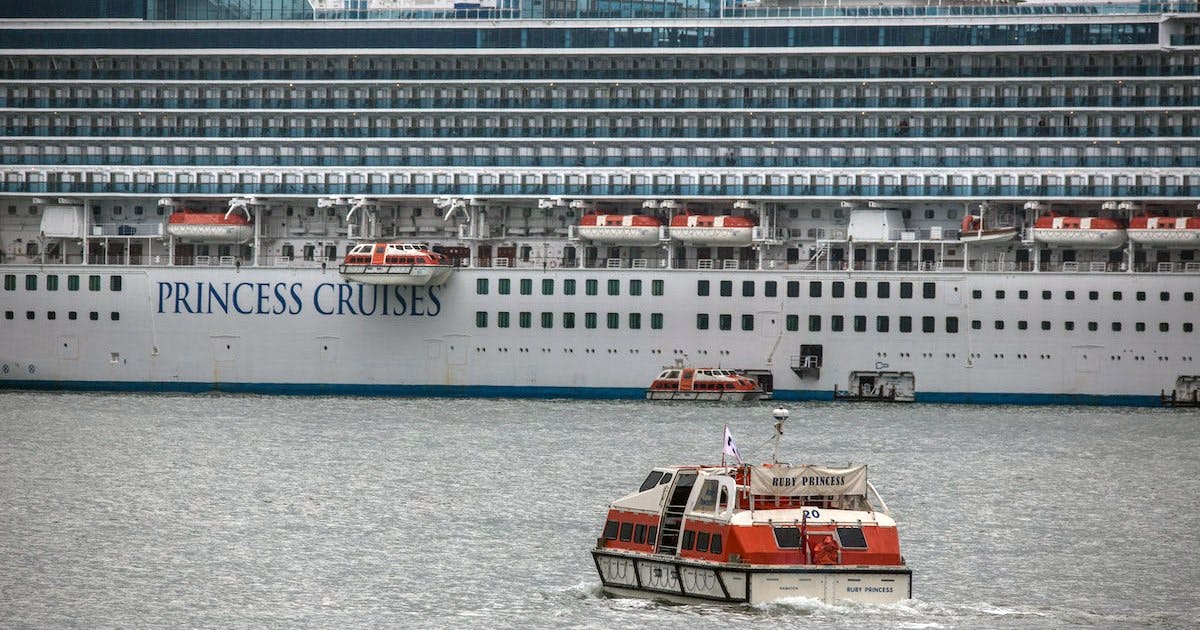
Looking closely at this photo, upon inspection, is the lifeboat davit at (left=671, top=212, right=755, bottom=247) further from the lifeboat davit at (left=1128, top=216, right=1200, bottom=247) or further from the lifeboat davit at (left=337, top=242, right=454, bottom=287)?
the lifeboat davit at (left=1128, top=216, right=1200, bottom=247)

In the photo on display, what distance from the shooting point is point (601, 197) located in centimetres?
7956

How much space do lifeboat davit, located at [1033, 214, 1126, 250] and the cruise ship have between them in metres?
0.12

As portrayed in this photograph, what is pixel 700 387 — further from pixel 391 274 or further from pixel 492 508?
pixel 492 508

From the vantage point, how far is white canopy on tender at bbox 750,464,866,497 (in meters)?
34.7

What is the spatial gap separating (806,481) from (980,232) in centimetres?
4291

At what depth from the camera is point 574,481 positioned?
175ft

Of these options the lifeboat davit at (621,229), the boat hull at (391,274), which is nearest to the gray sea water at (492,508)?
the boat hull at (391,274)

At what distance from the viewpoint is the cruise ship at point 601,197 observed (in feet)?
250

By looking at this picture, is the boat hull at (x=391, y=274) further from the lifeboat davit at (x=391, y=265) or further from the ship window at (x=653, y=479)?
the ship window at (x=653, y=479)

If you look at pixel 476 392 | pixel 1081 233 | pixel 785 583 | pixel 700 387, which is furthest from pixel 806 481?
pixel 476 392

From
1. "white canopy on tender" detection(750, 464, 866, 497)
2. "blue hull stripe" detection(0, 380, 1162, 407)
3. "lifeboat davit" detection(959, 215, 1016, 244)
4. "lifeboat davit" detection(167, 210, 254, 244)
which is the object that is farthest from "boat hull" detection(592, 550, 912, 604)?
"lifeboat davit" detection(167, 210, 254, 244)

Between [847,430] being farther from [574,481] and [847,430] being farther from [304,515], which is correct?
[304,515]

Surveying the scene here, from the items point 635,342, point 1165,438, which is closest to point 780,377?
point 635,342

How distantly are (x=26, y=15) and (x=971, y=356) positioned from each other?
40847mm
